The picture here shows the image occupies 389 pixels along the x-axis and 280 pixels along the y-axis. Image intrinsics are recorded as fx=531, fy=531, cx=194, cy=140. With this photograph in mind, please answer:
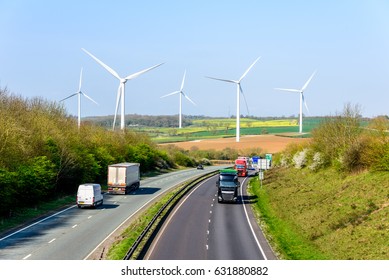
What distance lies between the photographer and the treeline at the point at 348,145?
5634 cm

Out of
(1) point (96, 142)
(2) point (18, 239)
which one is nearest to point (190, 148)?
(1) point (96, 142)

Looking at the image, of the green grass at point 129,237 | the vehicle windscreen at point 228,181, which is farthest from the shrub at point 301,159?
the green grass at point 129,237

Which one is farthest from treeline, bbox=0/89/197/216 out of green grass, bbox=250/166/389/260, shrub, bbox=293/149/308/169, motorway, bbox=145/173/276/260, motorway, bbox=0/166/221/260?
shrub, bbox=293/149/308/169

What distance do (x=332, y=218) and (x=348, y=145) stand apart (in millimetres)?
25186

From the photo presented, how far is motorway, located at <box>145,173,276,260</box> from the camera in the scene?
3300 centimetres

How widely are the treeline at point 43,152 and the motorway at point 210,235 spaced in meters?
14.1

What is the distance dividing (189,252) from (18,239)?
41.4ft

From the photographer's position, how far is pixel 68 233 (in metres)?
39.8

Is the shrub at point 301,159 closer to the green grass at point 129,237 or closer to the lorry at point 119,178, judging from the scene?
the lorry at point 119,178

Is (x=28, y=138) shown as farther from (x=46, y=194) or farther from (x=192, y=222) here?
(x=192, y=222)

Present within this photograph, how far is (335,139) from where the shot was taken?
75938mm

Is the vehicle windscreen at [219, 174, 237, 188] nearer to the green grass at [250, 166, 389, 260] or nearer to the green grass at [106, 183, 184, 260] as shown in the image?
the green grass at [250, 166, 389, 260]

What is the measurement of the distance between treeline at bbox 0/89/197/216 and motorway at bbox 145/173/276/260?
14.1 m

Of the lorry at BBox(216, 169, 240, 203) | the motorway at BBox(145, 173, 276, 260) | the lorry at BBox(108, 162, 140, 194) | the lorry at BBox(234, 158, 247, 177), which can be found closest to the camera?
the motorway at BBox(145, 173, 276, 260)
